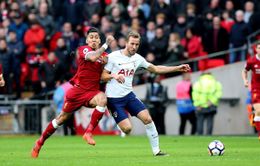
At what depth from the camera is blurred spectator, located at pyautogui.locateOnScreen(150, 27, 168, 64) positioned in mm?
29859

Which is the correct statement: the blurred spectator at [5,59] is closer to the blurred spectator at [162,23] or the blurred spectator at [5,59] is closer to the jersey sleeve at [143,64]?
the blurred spectator at [162,23]

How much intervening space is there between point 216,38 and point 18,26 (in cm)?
718

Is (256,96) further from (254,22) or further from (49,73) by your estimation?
(49,73)

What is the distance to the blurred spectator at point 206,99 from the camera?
2861cm

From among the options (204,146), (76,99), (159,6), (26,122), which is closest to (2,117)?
(26,122)

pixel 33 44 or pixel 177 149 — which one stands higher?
pixel 33 44

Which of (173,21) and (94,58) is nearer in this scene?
(94,58)

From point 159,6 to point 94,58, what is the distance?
48.0 ft

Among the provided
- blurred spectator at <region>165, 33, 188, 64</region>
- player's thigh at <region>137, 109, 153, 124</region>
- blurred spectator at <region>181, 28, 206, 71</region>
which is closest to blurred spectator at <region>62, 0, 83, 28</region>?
blurred spectator at <region>165, 33, 188, 64</region>

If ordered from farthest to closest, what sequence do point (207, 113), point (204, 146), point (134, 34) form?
point (207, 113) → point (204, 146) → point (134, 34)

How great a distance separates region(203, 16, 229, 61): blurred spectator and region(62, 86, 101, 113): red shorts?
11.6m

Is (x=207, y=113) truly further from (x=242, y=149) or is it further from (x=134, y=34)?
(x=134, y=34)

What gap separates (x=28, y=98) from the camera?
31.8 meters

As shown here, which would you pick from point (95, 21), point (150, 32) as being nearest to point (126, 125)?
point (150, 32)
